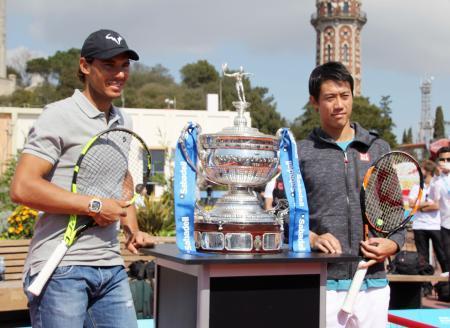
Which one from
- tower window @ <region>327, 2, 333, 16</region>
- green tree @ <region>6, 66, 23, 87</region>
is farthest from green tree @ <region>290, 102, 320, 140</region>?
green tree @ <region>6, 66, 23, 87</region>

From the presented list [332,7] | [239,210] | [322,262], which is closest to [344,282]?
[322,262]

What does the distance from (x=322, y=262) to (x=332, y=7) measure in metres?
92.9

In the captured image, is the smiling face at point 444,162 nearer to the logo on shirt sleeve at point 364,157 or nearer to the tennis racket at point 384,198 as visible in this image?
the tennis racket at point 384,198

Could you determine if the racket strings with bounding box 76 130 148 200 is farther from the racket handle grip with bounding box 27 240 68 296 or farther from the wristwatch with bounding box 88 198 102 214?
the racket handle grip with bounding box 27 240 68 296

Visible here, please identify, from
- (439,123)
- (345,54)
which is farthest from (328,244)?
(345,54)

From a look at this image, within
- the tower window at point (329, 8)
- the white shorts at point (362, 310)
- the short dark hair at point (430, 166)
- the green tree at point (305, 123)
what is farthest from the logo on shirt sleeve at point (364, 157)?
the tower window at point (329, 8)

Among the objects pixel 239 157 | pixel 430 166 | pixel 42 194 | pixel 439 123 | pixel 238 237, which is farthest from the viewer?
pixel 439 123

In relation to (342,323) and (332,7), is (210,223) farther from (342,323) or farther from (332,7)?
(332,7)

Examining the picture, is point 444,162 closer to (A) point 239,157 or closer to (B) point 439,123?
(A) point 239,157

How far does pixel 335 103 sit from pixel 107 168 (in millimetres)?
1222

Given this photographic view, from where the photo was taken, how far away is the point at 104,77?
3.12m

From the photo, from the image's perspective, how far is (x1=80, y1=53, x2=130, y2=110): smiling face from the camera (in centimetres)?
312

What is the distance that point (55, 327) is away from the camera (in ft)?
9.37

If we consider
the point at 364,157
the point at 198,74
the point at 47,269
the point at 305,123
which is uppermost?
the point at 198,74
